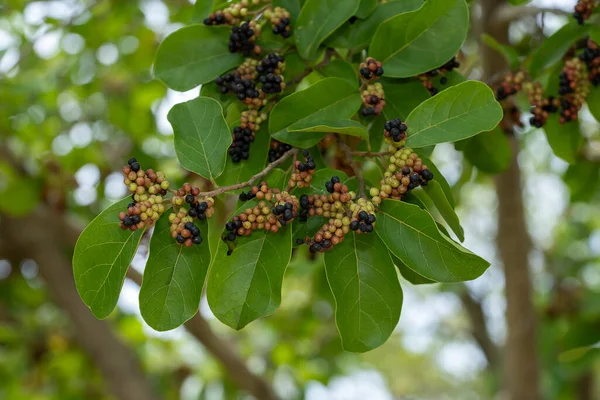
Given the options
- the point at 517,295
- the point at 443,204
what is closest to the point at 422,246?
the point at 443,204

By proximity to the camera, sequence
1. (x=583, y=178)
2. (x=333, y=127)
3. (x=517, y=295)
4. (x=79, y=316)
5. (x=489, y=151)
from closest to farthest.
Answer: (x=333, y=127) < (x=489, y=151) < (x=583, y=178) < (x=517, y=295) < (x=79, y=316)

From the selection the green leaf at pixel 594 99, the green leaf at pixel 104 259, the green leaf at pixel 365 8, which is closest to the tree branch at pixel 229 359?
the green leaf at pixel 104 259

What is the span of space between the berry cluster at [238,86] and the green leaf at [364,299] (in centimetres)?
38

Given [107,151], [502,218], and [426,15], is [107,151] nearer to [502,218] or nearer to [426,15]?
[502,218]

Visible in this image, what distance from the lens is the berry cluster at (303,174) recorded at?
1.27 metres

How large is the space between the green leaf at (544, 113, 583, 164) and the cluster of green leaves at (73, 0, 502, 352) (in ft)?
1.36

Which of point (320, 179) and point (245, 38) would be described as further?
point (245, 38)

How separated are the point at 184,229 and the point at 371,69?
537 mm

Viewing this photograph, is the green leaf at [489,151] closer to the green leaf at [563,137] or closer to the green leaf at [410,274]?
the green leaf at [563,137]

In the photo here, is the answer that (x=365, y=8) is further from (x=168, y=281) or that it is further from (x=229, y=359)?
(x=229, y=359)

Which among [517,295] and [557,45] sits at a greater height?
[557,45]

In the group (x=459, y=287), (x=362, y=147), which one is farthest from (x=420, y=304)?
(x=362, y=147)

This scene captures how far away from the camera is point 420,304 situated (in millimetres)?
8664

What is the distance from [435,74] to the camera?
1493mm
